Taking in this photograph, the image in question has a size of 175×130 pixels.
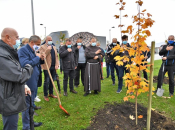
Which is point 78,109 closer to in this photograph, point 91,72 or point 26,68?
point 91,72

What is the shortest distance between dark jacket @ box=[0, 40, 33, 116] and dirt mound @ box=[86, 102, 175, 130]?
1827 mm

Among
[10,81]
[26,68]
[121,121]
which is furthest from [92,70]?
[10,81]

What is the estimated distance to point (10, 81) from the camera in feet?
6.38

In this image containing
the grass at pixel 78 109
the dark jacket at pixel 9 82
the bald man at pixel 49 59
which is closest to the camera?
the dark jacket at pixel 9 82

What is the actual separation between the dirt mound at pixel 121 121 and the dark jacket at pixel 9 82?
183cm

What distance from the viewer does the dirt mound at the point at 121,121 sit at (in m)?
3.08

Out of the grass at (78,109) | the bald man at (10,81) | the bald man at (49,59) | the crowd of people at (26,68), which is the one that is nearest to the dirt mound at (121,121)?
the grass at (78,109)

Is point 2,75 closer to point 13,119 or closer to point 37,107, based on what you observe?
point 13,119

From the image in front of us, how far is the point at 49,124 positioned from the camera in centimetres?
333

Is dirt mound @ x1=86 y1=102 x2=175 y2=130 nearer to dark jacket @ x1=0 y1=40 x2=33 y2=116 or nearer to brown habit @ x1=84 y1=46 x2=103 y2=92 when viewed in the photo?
brown habit @ x1=84 y1=46 x2=103 y2=92

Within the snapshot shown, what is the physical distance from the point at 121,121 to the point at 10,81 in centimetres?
266

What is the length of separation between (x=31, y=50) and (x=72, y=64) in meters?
2.34

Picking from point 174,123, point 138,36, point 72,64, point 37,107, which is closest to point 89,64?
point 72,64

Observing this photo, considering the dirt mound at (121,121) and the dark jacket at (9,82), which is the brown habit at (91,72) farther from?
the dark jacket at (9,82)
